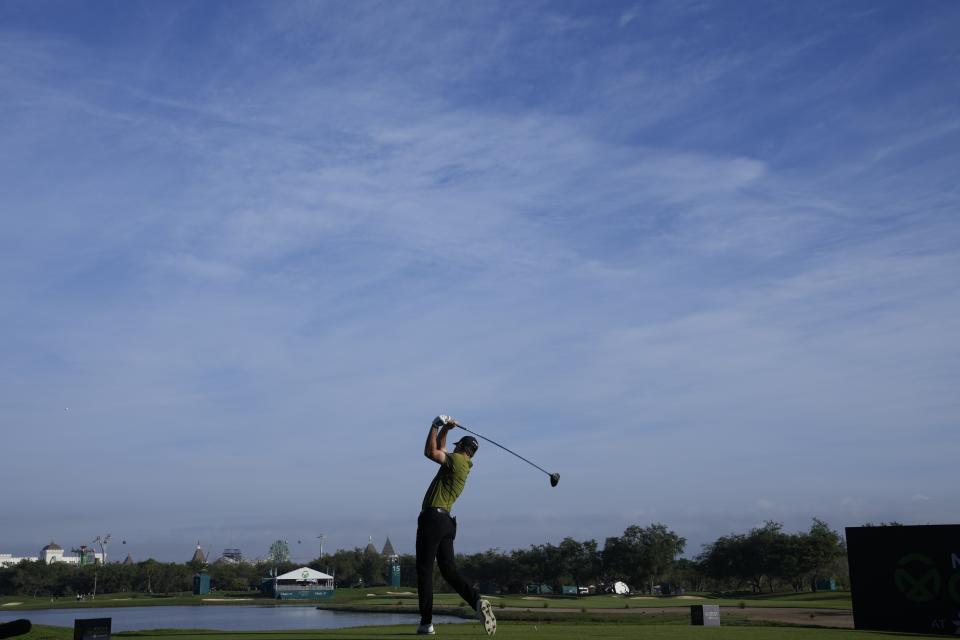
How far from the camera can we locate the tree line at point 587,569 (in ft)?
352

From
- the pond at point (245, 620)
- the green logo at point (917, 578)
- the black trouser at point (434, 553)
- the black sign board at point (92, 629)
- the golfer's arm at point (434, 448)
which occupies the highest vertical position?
the golfer's arm at point (434, 448)

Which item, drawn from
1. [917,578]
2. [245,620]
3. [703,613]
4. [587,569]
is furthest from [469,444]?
[587,569]

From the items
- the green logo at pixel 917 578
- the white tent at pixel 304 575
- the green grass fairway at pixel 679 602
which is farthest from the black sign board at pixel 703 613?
the white tent at pixel 304 575

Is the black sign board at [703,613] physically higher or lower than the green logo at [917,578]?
lower

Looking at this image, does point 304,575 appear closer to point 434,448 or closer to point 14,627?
point 434,448

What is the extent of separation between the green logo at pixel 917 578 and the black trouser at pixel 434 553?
1074cm

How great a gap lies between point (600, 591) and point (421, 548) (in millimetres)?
130086

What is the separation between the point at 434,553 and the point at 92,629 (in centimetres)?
747

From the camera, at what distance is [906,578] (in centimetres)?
1838

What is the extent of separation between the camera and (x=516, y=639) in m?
11.9

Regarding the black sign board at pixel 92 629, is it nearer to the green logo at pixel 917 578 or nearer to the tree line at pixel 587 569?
the green logo at pixel 917 578

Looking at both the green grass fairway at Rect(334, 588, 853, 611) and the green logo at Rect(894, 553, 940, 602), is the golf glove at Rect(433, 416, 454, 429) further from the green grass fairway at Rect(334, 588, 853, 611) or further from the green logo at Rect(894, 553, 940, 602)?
the green grass fairway at Rect(334, 588, 853, 611)

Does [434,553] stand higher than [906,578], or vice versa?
[434,553]

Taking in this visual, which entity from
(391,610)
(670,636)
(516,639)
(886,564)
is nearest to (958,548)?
(886,564)
